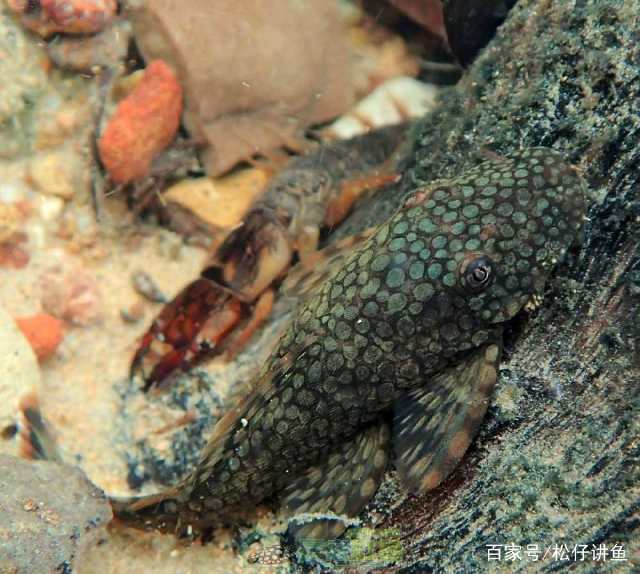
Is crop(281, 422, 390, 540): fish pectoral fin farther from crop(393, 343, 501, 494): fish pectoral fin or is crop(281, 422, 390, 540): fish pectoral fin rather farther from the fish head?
the fish head

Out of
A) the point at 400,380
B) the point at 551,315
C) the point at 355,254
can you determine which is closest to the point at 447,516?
the point at 400,380

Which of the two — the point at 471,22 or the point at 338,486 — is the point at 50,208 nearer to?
the point at 338,486

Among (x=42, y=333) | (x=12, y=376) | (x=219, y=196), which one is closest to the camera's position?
(x=12, y=376)

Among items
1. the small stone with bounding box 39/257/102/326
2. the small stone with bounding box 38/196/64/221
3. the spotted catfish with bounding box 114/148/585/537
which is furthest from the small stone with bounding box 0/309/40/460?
the small stone with bounding box 38/196/64/221

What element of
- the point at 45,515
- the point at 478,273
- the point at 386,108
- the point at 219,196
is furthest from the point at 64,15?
the point at 478,273

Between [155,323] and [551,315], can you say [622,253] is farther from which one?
[155,323]
